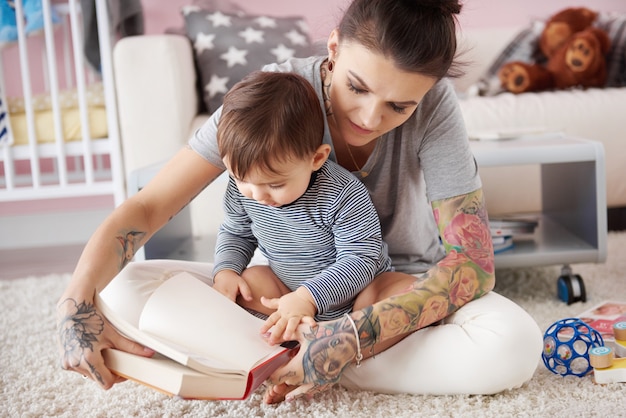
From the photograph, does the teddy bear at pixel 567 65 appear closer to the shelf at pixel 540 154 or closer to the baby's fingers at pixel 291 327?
the shelf at pixel 540 154

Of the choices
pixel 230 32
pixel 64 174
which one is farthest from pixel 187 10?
pixel 64 174

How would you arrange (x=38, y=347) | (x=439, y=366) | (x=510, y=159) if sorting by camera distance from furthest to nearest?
(x=510, y=159) < (x=38, y=347) < (x=439, y=366)

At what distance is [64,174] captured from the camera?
2609mm

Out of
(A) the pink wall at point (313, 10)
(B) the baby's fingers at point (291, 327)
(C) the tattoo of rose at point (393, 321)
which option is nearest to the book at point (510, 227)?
(C) the tattoo of rose at point (393, 321)

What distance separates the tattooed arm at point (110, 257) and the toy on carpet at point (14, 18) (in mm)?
1732

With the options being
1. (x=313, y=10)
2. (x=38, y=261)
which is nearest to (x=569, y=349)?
(x=38, y=261)

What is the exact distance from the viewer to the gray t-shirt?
3.84 ft

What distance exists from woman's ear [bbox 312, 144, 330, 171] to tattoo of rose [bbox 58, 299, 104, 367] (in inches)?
14.8

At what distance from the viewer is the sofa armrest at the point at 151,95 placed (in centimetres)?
237

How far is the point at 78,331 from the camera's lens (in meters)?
0.94

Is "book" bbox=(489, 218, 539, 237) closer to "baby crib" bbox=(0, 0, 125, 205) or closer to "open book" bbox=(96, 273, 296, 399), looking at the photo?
"open book" bbox=(96, 273, 296, 399)

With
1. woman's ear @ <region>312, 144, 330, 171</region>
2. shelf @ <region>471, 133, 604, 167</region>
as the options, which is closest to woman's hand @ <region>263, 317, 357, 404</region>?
woman's ear @ <region>312, 144, 330, 171</region>

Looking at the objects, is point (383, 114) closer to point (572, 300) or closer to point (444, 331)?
point (444, 331)

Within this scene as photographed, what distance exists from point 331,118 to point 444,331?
0.38 metres
